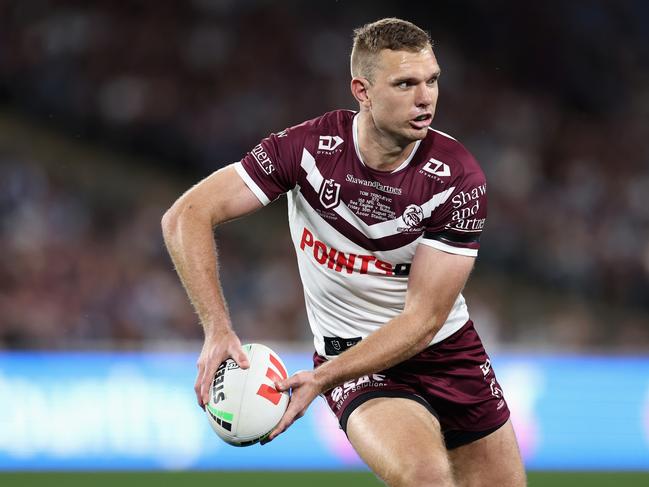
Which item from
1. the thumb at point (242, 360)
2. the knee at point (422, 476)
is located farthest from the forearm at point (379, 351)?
the knee at point (422, 476)

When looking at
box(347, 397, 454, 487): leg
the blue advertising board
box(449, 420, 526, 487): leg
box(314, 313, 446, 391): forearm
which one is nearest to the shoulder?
box(314, 313, 446, 391): forearm

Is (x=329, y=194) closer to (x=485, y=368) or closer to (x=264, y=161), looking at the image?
(x=264, y=161)

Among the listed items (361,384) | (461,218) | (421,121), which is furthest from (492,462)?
(421,121)

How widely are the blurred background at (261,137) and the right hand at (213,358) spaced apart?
7.51 m

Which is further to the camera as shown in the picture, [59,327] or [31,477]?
[59,327]

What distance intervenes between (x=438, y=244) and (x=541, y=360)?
6.27 m

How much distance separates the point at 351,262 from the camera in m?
5.14

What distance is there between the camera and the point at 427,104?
474cm

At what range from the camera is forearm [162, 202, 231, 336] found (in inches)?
187

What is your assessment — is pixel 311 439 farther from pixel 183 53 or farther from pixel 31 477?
pixel 183 53

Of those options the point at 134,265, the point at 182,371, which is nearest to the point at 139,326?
the point at 134,265

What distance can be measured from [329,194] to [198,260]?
0.68 meters

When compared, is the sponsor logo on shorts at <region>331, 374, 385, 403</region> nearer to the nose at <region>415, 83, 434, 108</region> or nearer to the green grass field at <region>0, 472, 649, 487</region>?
the nose at <region>415, 83, 434, 108</region>

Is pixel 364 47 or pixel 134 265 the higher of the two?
pixel 364 47
